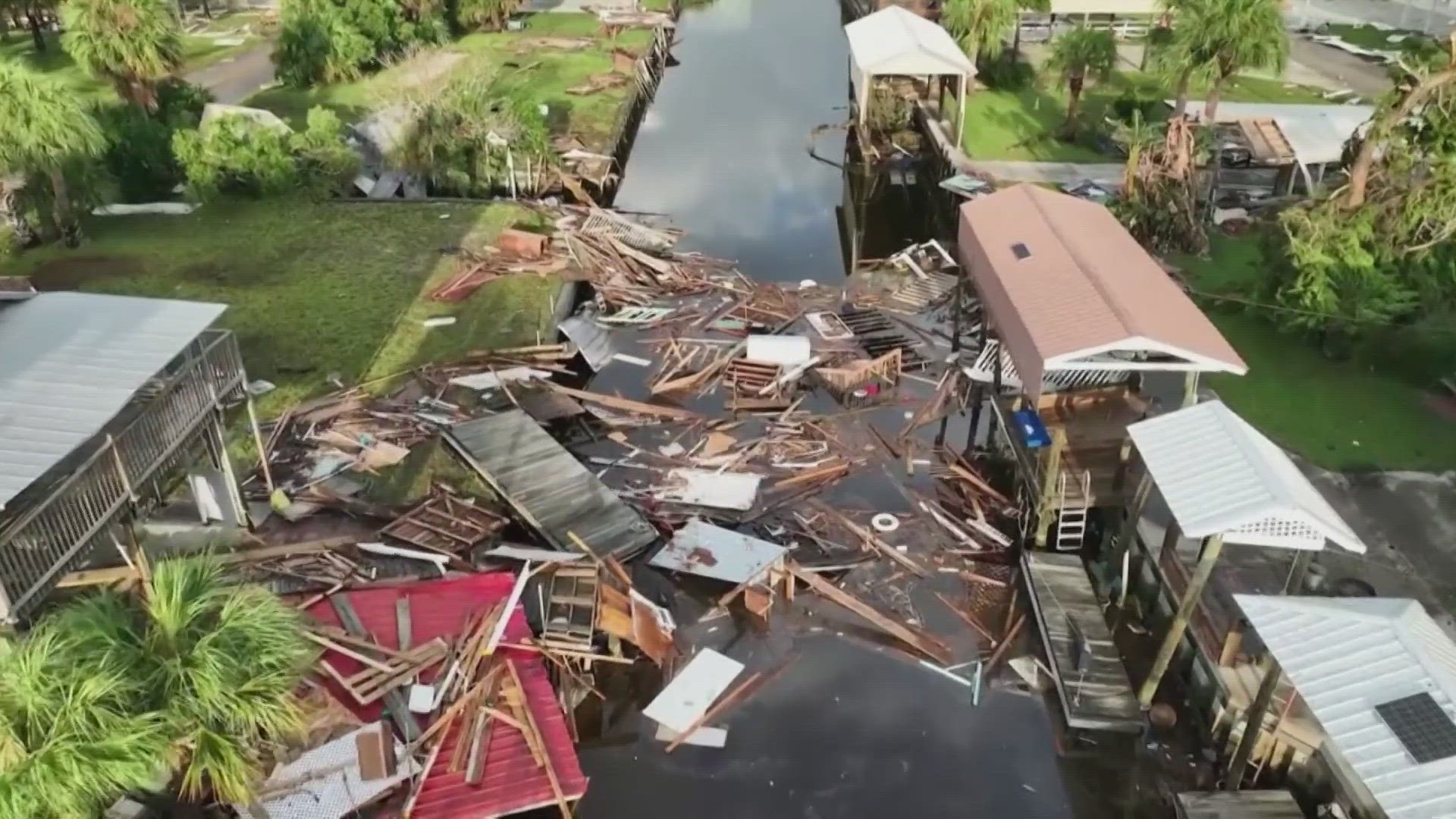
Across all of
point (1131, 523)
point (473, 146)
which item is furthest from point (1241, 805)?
point (473, 146)

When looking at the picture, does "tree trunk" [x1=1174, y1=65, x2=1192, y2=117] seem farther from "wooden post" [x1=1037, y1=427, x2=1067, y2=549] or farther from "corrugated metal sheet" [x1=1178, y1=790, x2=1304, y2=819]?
"corrugated metal sheet" [x1=1178, y1=790, x2=1304, y2=819]

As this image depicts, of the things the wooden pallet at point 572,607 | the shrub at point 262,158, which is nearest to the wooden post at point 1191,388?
the wooden pallet at point 572,607

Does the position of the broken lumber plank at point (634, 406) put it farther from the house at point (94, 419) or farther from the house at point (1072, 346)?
the house at point (94, 419)

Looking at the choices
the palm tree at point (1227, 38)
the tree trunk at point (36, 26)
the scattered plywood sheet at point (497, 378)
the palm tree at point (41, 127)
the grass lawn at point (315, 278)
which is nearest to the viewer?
the scattered plywood sheet at point (497, 378)

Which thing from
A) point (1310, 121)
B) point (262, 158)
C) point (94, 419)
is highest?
point (94, 419)

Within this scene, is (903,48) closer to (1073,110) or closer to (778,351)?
(1073,110)
